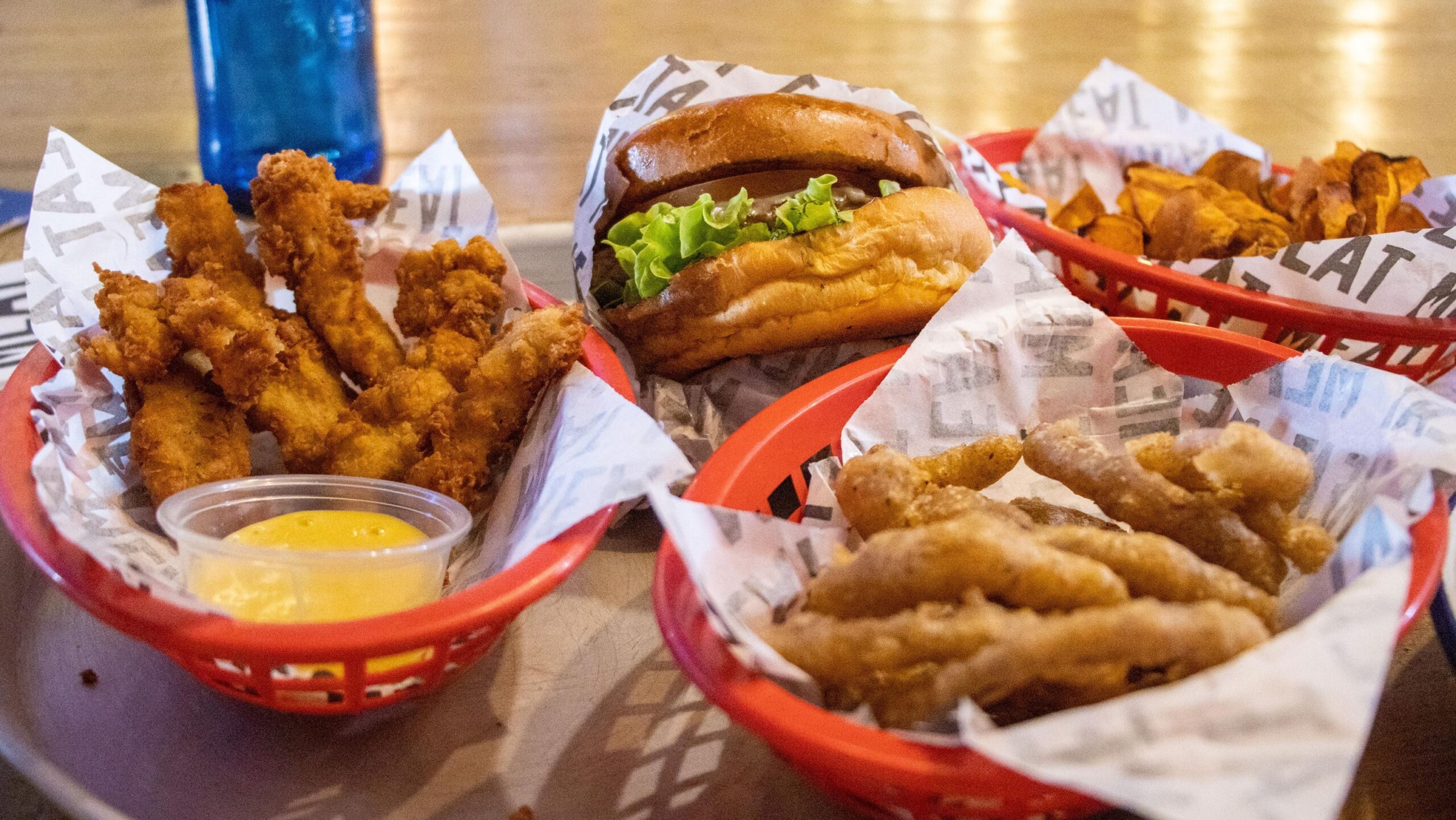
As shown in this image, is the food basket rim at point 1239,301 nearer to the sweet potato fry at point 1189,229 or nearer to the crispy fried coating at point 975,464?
the sweet potato fry at point 1189,229

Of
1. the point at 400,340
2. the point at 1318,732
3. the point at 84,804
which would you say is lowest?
the point at 84,804

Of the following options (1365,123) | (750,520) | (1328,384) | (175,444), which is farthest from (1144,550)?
(1365,123)

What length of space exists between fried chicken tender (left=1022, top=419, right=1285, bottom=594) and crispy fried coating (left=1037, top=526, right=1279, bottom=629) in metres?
0.08

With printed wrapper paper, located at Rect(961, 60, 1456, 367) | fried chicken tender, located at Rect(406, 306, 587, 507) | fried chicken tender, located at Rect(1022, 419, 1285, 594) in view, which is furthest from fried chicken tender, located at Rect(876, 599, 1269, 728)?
printed wrapper paper, located at Rect(961, 60, 1456, 367)

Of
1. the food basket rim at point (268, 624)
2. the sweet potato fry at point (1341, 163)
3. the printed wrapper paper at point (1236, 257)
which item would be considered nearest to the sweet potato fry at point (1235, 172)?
the sweet potato fry at point (1341, 163)

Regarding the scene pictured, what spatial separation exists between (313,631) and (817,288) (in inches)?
34.4

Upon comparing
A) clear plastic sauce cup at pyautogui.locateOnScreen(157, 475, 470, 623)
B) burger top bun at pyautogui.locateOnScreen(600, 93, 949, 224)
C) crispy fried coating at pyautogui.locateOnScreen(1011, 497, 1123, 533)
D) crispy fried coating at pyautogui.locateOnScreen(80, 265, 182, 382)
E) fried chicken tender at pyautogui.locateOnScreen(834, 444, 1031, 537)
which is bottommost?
clear plastic sauce cup at pyautogui.locateOnScreen(157, 475, 470, 623)

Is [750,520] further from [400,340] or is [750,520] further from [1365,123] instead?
[1365,123]

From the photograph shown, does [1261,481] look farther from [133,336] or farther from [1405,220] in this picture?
[133,336]

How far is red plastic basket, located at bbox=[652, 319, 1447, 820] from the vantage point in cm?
82

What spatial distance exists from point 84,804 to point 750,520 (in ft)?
2.31

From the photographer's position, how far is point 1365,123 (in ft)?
10.4

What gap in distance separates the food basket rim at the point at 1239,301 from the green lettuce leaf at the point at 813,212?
0.42 m

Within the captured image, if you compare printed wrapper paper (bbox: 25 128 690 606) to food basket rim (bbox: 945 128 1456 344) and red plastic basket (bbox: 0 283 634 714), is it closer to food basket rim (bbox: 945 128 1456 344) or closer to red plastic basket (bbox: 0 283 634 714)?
red plastic basket (bbox: 0 283 634 714)
